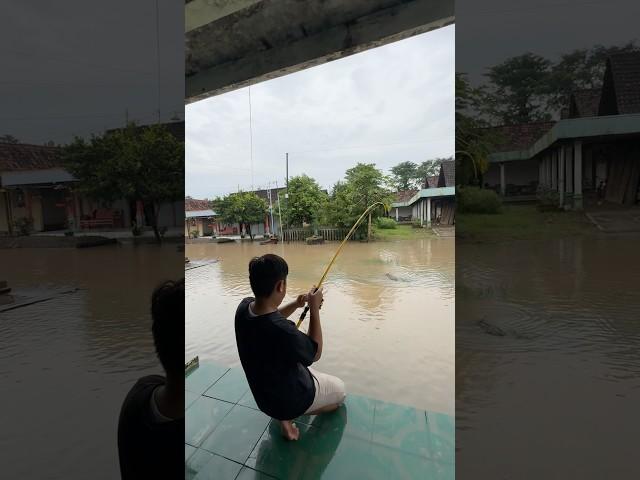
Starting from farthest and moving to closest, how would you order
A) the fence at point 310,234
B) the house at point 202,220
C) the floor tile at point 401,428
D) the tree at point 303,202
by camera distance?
1. the house at point 202,220
2. the tree at point 303,202
3. the fence at point 310,234
4. the floor tile at point 401,428

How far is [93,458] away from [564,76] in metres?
1.76

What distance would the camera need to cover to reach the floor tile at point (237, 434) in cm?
199

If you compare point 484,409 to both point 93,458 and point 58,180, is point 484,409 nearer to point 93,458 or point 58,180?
point 93,458

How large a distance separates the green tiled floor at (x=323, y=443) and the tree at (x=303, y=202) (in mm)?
13984

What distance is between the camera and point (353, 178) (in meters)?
15.4

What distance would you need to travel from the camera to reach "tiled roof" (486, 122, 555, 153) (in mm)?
1097

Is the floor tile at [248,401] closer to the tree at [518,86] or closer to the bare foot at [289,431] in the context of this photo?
the bare foot at [289,431]

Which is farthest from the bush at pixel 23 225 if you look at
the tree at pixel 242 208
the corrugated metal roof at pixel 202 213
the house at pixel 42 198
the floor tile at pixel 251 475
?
the corrugated metal roof at pixel 202 213

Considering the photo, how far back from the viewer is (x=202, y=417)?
2.28 metres

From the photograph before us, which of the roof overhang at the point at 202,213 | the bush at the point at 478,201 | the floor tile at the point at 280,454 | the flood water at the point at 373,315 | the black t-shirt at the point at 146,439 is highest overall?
the roof overhang at the point at 202,213

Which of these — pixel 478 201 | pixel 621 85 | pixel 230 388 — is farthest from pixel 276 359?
pixel 621 85

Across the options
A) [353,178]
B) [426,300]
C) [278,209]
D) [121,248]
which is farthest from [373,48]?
[278,209]

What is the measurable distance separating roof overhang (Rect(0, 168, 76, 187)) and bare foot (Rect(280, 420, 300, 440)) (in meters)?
1.66

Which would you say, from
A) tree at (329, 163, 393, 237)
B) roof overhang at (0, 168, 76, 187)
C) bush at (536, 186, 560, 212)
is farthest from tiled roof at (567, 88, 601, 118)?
tree at (329, 163, 393, 237)
